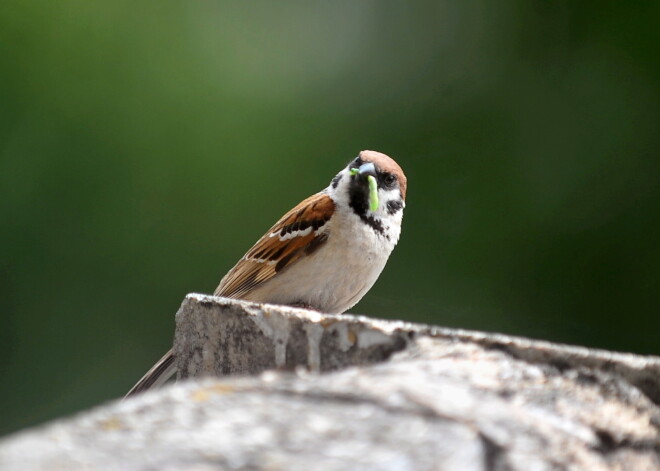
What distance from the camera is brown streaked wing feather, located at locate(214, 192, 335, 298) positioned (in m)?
3.42

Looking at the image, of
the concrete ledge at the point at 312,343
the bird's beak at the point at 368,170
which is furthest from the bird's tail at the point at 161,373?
the bird's beak at the point at 368,170

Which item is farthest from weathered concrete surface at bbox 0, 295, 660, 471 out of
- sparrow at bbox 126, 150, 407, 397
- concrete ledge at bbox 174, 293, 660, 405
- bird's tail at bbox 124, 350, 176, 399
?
sparrow at bbox 126, 150, 407, 397

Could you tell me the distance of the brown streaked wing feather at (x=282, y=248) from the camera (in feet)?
11.2

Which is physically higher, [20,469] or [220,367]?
[20,469]

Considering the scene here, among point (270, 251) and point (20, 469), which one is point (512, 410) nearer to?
point (20, 469)

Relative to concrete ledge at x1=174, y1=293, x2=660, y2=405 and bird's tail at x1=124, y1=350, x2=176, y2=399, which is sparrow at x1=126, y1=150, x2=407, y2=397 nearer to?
bird's tail at x1=124, y1=350, x2=176, y2=399

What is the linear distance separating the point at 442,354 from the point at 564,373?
16 centimetres

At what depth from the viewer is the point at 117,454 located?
1018 millimetres

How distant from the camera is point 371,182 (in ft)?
11.1

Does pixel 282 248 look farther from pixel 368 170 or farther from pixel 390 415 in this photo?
pixel 390 415

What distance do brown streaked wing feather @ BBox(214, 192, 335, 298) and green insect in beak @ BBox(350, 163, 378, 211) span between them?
133mm

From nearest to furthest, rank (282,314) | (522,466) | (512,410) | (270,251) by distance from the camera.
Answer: (522,466) → (512,410) → (282,314) → (270,251)

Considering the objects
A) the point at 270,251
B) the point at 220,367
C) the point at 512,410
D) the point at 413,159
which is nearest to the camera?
the point at 512,410

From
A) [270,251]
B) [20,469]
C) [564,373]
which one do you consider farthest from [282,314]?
[270,251]
